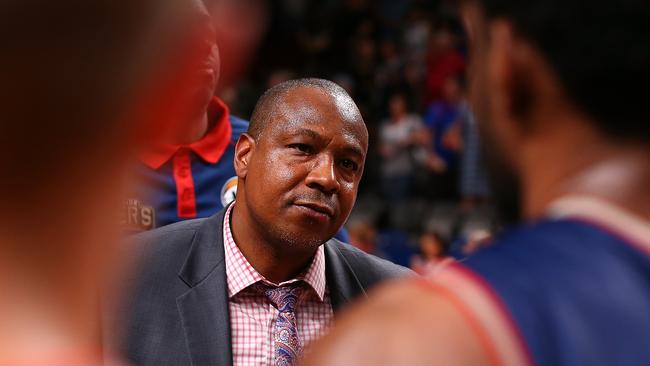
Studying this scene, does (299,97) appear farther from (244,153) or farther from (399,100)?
(399,100)

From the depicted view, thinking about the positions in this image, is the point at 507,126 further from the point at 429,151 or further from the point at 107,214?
the point at 429,151

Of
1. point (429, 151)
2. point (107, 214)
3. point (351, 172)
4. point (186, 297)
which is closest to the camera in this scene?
point (107, 214)

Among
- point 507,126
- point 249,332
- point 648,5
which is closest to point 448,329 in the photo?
point 507,126

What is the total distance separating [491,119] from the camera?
1.09m

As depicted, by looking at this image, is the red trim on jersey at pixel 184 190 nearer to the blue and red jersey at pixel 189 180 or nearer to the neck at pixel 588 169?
the blue and red jersey at pixel 189 180

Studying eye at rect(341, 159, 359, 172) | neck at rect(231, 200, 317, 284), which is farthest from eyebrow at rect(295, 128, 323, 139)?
neck at rect(231, 200, 317, 284)

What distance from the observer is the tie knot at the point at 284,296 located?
2426 millimetres

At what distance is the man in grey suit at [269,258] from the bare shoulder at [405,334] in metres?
1.37

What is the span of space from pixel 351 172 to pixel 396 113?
282 inches

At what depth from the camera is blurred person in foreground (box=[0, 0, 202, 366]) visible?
65 cm

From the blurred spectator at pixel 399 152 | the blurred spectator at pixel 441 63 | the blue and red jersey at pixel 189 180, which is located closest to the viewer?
the blue and red jersey at pixel 189 180

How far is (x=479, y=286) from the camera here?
89 cm

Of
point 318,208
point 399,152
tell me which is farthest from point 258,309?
point 399,152

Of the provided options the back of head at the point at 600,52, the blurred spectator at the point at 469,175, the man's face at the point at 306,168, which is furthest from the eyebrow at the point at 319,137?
the blurred spectator at the point at 469,175
